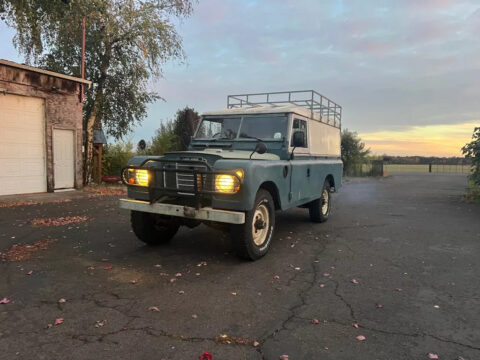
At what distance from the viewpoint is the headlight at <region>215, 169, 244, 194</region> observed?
433 cm

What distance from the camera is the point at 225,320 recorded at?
3166mm

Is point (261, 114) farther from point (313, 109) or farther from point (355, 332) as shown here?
point (355, 332)

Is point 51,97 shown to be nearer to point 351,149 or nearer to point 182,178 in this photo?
point 182,178

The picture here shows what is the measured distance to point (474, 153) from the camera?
477 inches

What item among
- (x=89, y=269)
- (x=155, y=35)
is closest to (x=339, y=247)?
(x=89, y=269)

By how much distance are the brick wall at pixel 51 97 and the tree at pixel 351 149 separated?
722 inches

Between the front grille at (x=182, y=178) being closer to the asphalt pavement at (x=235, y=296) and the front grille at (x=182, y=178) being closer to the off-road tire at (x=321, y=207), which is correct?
the asphalt pavement at (x=235, y=296)

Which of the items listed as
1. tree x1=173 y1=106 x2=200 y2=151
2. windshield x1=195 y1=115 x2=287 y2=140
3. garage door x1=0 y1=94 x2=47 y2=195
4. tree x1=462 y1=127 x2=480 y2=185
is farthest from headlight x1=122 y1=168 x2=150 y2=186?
tree x1=173 y1=106 x2=200 y2=151

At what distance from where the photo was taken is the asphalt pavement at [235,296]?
2754 mm

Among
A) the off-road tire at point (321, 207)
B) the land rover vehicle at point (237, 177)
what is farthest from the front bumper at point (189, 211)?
the off-road tire at point (321, 207)

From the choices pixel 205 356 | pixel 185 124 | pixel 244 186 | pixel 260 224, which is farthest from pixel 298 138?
pixel 185 124

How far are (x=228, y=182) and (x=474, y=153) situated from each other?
11273 millimetres

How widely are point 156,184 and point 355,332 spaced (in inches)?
122

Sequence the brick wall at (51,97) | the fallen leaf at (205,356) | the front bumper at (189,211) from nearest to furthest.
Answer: the fallen leaf at (205,356) < the front bumper at (189,211) < the brick wall at (51,97)
